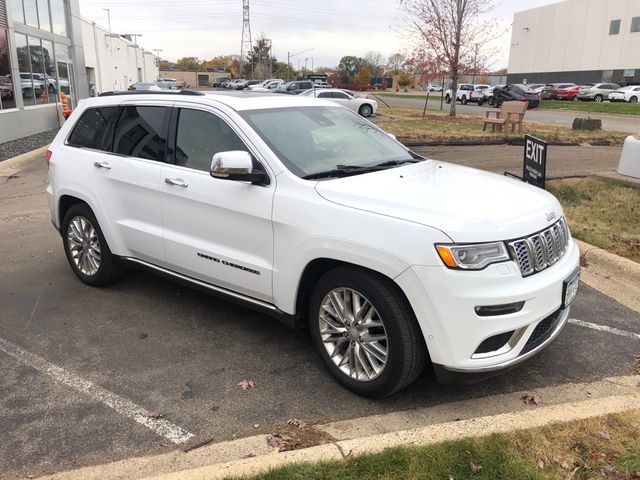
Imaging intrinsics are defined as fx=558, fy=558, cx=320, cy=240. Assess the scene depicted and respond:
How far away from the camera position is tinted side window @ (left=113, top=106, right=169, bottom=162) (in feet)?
14.8

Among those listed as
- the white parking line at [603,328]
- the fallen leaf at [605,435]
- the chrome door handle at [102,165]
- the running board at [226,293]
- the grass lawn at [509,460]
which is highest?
the chrome door handle at [102,165]

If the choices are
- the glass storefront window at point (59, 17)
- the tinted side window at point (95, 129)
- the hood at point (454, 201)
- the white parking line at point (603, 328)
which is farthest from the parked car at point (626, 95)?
the tinted side window at point (95, 129)

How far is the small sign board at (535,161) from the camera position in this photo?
6.43 metres

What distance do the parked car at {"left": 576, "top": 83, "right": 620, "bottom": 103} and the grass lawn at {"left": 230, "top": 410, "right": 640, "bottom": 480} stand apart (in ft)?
163

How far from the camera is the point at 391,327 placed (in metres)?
3.12

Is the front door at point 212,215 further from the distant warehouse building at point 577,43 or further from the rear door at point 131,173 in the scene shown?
the distant warehouse building at point 577,43

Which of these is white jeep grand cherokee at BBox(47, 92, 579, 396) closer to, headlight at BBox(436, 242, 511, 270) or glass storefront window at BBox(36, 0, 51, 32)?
headlight at BBox(436, 242, 511, 270)

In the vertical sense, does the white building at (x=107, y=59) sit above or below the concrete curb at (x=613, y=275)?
above

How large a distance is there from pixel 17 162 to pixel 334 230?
1225cm

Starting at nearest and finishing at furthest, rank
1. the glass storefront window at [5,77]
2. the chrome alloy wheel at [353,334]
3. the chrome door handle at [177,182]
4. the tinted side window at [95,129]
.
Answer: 1. the chrome alloy wheel at [353,334]
2. the chrome door handle at [177,182]
3. the tinted side window at [95,129]
4. the glass storefront window at [5,77]

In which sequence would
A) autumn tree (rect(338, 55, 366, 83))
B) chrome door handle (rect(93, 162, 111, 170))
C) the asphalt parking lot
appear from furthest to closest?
autumn tree (rect(338, 55, 366, 83)) → chrome door handle (rect(93, 162, 111, 170)) → the asphalt parking lot

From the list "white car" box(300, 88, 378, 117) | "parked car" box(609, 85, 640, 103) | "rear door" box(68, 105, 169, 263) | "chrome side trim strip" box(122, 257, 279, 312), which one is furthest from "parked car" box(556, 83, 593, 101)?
"chrome side trim strip" box(122, 257, 279, 312)

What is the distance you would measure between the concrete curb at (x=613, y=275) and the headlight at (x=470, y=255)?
2547 millimetres

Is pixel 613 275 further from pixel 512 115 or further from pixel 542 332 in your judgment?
pixel 512 115
